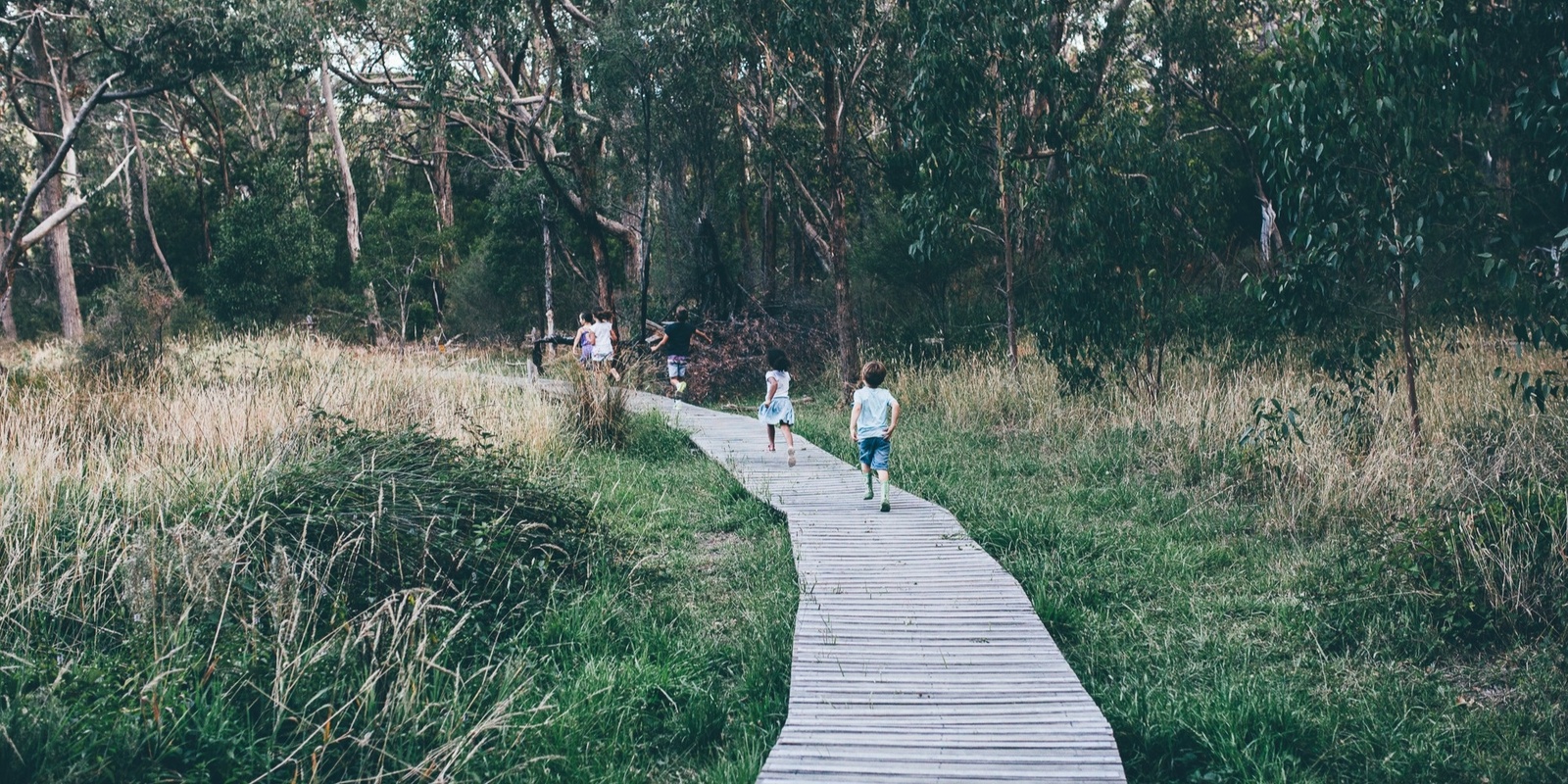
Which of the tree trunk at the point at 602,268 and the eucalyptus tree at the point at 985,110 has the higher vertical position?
the eucalyptus tree at the point at 985,110

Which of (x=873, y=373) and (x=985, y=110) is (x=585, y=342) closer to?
(x=985, y=110)

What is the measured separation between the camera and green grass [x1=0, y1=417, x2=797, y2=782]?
11.8 feet

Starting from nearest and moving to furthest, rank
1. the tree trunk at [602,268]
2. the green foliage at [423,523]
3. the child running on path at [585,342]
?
1. the green foliage at [423,523]
2. the child running on path at [585,342]
3. the tree trunk at [602,268]

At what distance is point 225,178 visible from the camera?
31953 millimetres

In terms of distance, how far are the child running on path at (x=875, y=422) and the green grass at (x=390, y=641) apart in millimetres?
1197

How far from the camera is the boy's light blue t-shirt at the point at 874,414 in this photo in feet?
25.0

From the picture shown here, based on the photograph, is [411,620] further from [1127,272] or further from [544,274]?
[544,274]

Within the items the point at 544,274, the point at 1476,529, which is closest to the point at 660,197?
the point at 544,274

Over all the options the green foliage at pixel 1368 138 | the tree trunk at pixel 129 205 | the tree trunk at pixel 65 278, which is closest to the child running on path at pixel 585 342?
the green foliage at pixel 1368 138

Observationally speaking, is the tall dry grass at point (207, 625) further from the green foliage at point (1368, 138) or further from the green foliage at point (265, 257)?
the green foliage at point (265, 257)

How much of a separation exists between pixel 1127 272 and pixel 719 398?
7.80 m

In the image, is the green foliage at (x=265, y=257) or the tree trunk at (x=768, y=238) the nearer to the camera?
the tree trunk at (x=768, y=238)

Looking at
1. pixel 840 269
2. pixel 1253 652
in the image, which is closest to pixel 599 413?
pixel 840 269

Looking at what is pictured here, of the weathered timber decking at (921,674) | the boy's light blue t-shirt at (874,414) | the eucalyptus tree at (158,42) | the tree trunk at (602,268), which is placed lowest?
the weathered timber decking at (921,674)
